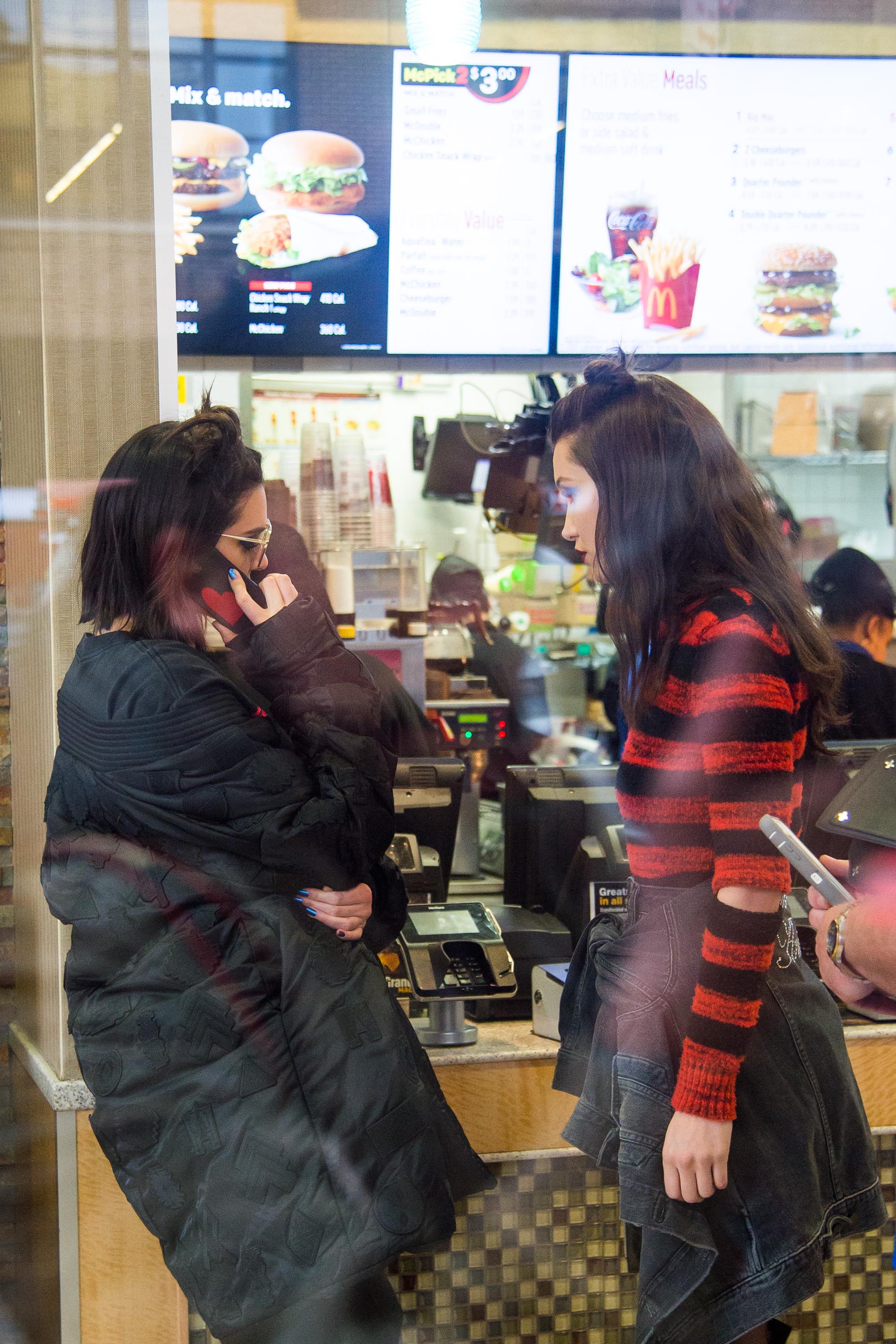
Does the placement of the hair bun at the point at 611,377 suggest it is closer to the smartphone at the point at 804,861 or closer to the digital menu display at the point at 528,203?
the smartphone at the point at 804,861

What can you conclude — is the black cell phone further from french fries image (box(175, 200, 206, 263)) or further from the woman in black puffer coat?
french fries image (box(175, 200, 206, 263))

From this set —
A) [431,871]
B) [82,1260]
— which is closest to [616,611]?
[431,871]

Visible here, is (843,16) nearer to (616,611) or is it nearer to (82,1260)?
(616,611)

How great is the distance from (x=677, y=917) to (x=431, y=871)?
99cm

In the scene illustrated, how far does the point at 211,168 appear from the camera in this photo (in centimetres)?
321

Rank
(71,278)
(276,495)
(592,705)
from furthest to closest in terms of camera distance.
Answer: (592,705), (276,495), (71,278)

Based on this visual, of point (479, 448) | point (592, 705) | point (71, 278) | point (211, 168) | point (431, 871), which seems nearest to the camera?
point (71, 278)

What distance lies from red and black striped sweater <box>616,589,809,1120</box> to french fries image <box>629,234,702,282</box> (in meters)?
2.21

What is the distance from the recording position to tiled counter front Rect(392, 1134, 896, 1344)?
2180 millimetres

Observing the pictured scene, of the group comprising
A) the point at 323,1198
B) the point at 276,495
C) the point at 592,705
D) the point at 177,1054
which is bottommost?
the point at 592,705

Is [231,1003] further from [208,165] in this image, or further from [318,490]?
[318,490]

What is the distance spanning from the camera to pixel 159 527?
1.67m

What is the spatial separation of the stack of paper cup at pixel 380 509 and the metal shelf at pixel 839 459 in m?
2.75

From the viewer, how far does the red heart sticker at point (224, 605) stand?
1.73m
